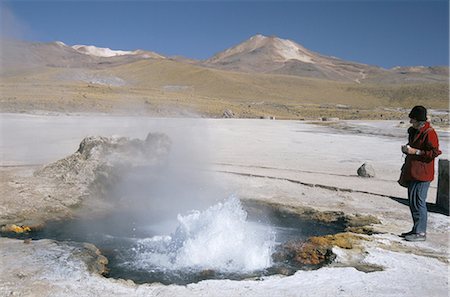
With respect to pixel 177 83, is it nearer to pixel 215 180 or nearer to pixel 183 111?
pixel 183 111

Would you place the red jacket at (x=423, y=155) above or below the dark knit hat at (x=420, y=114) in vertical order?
below

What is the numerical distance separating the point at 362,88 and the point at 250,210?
288 ft

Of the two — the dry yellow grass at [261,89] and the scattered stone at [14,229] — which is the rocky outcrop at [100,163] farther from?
the dry yellow grass at [261,89]

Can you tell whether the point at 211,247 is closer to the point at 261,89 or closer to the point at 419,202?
the point at 419,202

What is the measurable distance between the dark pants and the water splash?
1830 mm

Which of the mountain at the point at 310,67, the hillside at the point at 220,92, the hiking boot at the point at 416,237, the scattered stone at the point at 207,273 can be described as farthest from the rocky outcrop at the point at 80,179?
the mountain at the point at 310,67

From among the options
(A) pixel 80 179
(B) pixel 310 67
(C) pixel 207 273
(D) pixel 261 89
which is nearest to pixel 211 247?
(C) pixel 207 273

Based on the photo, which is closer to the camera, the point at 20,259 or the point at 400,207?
the point at 20,259

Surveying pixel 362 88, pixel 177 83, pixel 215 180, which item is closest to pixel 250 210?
pixel 215 180

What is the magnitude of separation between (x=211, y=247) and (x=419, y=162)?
9.04 feet

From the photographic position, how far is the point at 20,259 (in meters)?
5.12

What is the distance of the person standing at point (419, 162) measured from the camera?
18.9ft

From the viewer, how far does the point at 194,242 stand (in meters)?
5.63

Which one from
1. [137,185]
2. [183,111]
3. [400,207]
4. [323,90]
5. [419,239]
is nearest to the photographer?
[419,239]
